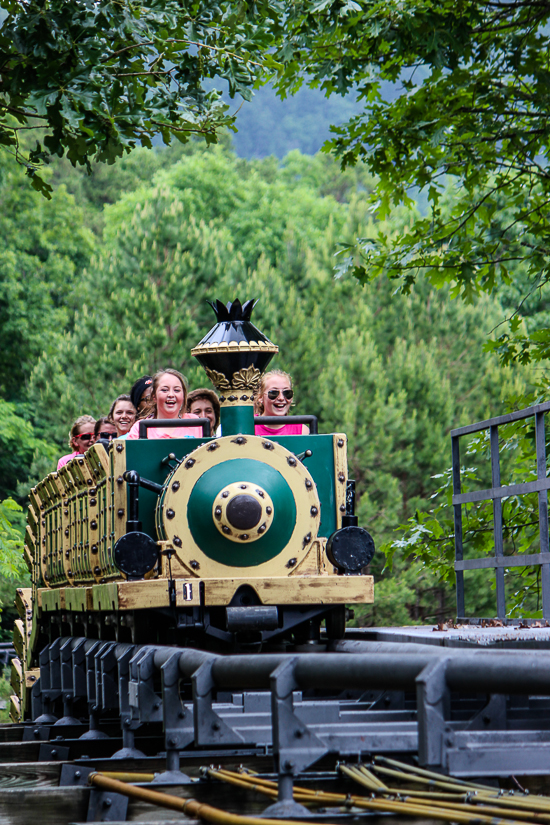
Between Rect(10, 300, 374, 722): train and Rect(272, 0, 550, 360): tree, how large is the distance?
135 inches

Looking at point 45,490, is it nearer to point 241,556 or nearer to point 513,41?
point 241,556

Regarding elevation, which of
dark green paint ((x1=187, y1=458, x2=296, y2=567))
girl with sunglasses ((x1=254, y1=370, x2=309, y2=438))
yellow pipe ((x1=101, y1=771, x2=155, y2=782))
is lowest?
yellow pipe ((x1=101, y1=771, x2=155, y2=782))

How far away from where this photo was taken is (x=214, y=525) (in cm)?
732

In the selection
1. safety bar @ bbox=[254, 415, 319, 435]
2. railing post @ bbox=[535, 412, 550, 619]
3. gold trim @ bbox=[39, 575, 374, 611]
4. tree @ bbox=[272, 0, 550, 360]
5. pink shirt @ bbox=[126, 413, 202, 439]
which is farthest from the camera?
tree @ bbox=[272, 0, 550, 360]

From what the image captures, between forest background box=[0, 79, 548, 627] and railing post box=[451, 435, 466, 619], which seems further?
forest background box=[0, 79, 548, 627]

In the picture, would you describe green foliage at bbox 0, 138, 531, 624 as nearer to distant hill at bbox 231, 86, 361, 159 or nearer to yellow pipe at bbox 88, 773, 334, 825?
yellow pipe at bbox 88, 773, 334, 825

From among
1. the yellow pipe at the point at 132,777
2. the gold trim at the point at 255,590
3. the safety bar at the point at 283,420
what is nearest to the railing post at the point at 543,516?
the safety bar at the point at 283,420

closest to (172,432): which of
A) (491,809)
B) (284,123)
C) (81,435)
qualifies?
(81,435)

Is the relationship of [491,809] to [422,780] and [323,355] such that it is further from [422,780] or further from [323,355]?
[323,355]

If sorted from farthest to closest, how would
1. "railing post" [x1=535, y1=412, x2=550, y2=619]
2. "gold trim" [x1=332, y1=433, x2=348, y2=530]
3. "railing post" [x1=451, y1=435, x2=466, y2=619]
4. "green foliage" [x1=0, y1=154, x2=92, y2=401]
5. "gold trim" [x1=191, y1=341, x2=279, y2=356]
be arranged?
"green foliage" [x1=0, y1=154, x2=92, y2=401] < "railing post" [x1=451, y1=435, x2=466, y2=619] < "railing post" [x1=535, y1=412, x2=550, y2=619] < "gold trim" [x1=332, y1=433, x2=348, y2=530] < "gold trim" [x1=191, y1=341, x2=279, y2=356]

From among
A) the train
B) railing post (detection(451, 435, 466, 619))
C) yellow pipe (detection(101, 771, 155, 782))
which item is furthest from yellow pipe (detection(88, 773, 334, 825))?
railing post (detection(451, 435, 466, 619))

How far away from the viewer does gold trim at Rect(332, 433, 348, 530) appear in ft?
26.3

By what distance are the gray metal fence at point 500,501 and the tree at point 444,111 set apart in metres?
1.77

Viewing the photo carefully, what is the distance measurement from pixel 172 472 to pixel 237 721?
2756mm
